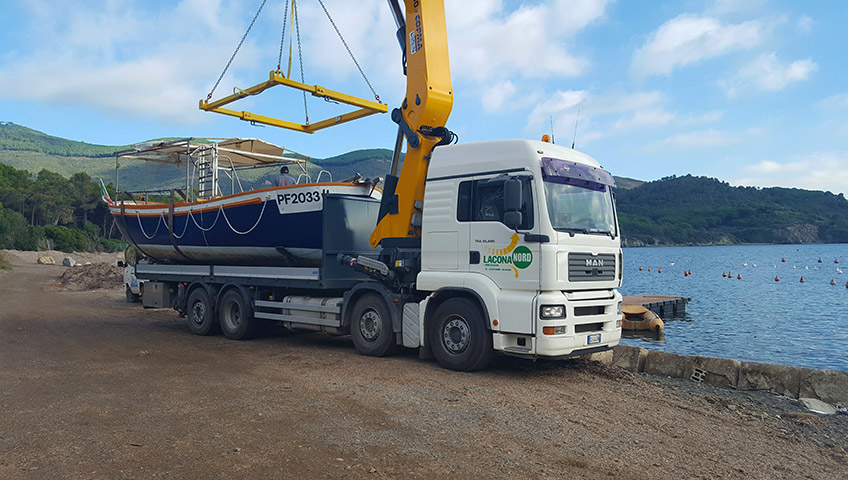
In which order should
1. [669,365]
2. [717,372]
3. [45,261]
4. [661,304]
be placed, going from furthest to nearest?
[45,261]
[661,304]
[669,365]
[717,372]

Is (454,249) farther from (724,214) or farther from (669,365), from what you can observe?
(724,214)

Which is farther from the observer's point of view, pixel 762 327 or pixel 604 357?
pixel 762 327

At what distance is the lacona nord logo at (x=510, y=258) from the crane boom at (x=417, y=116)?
1.73m

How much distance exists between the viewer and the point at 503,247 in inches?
330

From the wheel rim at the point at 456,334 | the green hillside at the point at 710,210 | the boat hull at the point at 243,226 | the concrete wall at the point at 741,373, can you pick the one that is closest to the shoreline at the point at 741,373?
the concrete wall at the point at 741,373

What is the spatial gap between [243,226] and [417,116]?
432cm

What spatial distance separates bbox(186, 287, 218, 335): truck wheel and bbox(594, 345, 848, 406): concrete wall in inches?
318

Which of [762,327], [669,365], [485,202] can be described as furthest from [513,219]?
[762,327]

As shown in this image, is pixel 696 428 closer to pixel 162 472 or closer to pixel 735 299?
pixel 162 472

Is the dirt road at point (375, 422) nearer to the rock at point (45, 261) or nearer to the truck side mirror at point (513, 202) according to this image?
the truck side mirror at point (513, 202)

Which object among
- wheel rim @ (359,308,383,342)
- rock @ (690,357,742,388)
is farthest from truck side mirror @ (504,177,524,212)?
rock @ (690,357,742,388)

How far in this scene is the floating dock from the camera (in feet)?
89.1

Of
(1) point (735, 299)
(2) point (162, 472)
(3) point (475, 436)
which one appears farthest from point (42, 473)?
(1) point (735, 299)

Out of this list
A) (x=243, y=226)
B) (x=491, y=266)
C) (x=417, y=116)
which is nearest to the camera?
(x=491, y=266)
